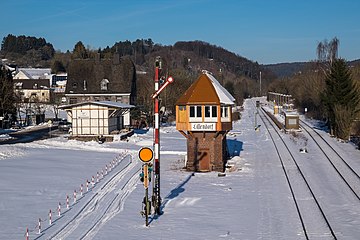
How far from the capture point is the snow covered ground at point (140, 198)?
17.8 meters

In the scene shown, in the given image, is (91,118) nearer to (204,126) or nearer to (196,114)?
(196,114)

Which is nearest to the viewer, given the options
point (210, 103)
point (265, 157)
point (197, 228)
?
point (197, 228)

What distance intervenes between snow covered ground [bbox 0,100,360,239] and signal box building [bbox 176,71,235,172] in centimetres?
125

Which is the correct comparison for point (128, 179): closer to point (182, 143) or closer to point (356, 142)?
point (182, 143)

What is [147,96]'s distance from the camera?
74625mm

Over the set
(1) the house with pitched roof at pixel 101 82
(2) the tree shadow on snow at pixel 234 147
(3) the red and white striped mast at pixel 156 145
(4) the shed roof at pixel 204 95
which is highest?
(1) the house with pitched roof at pixel 101 82

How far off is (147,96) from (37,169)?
45233 millimetres

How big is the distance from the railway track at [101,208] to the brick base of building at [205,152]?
12.9ft

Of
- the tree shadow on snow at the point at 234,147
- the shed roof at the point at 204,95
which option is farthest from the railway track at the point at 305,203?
the shed roof at the point at 204,95

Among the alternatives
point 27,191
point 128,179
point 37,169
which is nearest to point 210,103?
point 128,179

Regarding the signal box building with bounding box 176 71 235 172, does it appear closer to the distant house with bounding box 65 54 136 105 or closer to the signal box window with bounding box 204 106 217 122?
the signal box window with bounding box 204 106 217 122

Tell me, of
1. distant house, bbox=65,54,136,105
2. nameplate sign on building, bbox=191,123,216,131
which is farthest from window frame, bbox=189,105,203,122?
distant house, bbox=65,54,136,105

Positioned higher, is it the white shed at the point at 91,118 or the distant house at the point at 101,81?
the distant house at the point at 101,81

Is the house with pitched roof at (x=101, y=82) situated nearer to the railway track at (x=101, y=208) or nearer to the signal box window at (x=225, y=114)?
the signal box window at (x=225, y=114)
